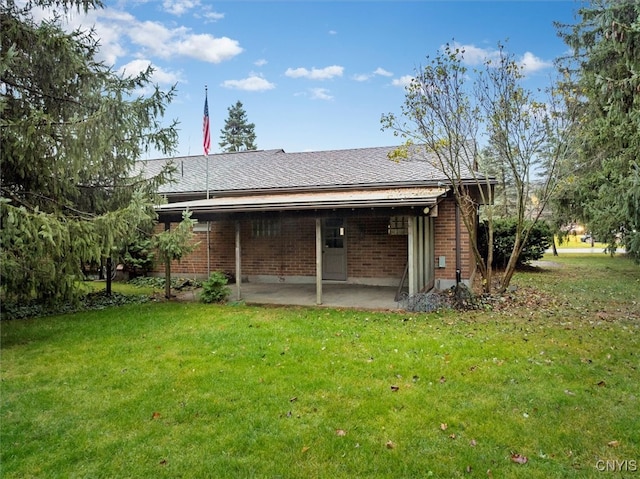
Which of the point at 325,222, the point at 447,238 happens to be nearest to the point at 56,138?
the point at 325,222

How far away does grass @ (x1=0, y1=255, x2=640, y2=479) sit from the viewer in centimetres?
304

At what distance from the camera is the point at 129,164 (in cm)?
927

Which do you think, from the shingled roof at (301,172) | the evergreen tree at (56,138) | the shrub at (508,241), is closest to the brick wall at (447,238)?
the shingled roof at (301,172)

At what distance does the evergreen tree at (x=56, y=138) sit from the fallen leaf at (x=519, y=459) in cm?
590

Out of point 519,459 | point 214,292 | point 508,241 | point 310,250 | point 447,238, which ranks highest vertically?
point 447,238

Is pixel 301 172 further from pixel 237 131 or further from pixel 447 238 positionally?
pixel 237 131

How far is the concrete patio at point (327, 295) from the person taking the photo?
906 centimetres

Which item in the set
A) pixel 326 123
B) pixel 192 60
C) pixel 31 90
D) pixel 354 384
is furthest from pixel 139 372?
pixel 326 123

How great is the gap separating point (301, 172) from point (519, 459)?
1171 cm

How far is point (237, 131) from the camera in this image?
4341 centimetres

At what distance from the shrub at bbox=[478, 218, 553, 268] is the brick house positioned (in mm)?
3946

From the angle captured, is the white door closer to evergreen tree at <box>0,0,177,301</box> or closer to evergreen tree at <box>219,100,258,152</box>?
evergreen tree at <box>0,0,177,301</box>

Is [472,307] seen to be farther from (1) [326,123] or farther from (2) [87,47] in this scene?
(1) [326,123]

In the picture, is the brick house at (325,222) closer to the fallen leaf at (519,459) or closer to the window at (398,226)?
the window at (398,226)
